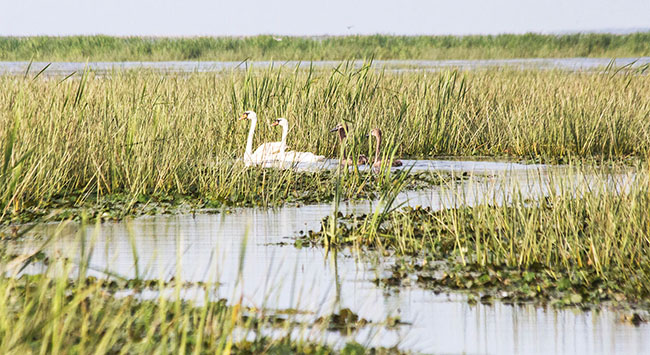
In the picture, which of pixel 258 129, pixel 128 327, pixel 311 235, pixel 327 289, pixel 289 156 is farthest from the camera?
pixel 258 129

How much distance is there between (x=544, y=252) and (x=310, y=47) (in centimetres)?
4484

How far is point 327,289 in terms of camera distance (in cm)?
669

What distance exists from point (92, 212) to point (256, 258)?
2.77 m

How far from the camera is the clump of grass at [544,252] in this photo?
6637 mm

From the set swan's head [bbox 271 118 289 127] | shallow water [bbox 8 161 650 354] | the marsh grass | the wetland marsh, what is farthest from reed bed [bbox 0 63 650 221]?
the marsh grass

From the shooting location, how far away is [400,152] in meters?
14.7

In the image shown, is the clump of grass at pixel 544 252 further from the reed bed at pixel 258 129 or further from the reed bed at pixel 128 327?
the reed bed at pixel 258 129

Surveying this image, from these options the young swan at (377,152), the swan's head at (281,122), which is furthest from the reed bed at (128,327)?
the swan's head at (281,122)

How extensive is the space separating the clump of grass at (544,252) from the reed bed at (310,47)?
139ft

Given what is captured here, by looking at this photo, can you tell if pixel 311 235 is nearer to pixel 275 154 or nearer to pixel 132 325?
pixel 132 325

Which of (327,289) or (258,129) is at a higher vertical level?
(258,129)

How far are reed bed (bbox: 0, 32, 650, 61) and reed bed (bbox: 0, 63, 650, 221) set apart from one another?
34.2m

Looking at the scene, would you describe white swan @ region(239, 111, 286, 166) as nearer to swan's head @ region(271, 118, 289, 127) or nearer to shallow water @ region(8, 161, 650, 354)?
swan's head @ region(271, 118, 289, 127)

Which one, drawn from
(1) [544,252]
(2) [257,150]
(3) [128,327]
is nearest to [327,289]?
(1) [544,252]
